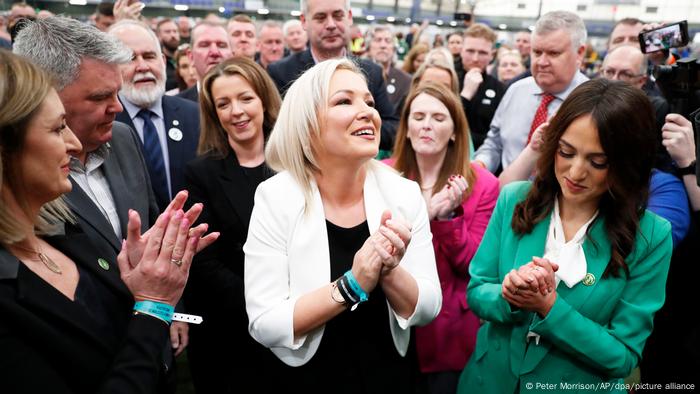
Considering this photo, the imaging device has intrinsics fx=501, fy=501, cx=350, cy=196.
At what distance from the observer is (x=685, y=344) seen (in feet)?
7.06

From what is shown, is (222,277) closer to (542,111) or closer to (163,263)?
(163,263)

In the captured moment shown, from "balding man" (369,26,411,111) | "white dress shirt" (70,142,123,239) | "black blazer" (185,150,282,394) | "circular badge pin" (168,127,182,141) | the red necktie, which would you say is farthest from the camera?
"balding man" (369,26,411,111)

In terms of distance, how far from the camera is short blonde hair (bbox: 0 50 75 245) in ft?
3.69

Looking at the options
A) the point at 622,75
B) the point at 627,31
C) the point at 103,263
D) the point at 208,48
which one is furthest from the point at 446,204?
the point at 627,31

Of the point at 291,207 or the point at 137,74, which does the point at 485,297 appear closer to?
the point at 291,207

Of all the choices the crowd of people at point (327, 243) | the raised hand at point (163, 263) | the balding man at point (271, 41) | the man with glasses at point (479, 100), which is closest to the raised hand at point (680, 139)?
the crowd of people at point (327, 243)

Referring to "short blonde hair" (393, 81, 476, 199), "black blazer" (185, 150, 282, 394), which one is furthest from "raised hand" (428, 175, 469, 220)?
"black blazer" (185, 150, 282, 394)

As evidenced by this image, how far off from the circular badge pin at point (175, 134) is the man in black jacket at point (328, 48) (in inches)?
31.1

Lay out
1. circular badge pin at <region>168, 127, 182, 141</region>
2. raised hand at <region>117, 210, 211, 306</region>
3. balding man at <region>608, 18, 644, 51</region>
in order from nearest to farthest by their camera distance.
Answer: raised hand at <region>117, 210, 211, 306</region> < circular badge pin at <region>168, 127, 182, 141</region> < balding man at <region>608, 18, 644, 51</region>

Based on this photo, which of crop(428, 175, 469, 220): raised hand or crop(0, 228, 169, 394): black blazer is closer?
crop(0, 228, 169, 394): black blazer

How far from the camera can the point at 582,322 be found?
1575mm

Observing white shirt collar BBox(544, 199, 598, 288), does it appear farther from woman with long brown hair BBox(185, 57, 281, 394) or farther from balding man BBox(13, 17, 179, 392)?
balding man BBox(13, 17, 179, 392)

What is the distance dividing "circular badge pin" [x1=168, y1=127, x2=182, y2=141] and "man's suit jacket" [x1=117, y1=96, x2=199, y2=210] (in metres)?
0.01

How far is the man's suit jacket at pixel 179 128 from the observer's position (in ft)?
9.25
